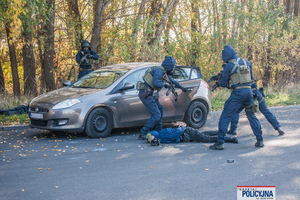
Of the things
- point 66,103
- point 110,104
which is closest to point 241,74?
point 110,104

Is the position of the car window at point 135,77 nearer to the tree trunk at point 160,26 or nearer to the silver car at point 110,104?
the silver car at point 110,104

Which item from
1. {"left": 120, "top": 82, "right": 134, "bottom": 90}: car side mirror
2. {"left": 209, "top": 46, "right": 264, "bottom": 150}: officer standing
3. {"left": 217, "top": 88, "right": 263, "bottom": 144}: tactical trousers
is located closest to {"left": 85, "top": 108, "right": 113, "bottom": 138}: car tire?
{"left": 120, "top": 82, "right": 134, "bottom": 90}: car side mirror

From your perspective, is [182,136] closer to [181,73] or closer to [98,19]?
[181,73]

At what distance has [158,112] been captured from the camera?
7.45 meters

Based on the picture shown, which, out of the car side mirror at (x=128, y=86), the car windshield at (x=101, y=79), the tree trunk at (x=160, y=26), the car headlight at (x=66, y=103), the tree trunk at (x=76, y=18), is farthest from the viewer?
the tree trunk at (x=160, y=26)

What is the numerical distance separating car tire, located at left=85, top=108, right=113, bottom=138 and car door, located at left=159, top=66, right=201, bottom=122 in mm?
1365

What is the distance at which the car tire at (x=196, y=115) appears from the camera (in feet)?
28.6

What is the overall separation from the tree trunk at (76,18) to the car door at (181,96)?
774 centimetres

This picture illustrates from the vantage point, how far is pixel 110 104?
25.0ft

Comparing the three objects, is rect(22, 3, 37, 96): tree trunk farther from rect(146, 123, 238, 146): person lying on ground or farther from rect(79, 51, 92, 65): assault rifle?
rect(146, 123, 238, 146): person lying on ground

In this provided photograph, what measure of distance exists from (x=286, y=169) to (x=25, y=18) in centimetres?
1119

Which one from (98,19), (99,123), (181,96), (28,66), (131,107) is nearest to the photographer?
(99,123)

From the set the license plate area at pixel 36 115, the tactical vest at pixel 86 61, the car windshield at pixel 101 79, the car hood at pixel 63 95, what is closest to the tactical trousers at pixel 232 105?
the car windshield at pixel 101 79

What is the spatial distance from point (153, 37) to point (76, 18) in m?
3.73
